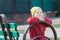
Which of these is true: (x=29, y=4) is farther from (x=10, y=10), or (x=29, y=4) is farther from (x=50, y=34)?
(x=50, y=34)

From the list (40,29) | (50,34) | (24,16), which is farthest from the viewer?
(24,16)

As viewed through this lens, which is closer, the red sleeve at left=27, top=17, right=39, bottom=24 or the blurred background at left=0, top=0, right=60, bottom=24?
the red sleeve at left=27, top=17, right=39, bottom=24

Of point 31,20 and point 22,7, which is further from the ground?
point 31,20

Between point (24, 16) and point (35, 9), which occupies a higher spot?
point (35, 9)

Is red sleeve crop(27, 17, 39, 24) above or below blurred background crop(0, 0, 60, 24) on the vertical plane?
above

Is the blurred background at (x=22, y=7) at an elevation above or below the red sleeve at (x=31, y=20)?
below

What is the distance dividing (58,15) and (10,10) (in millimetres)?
2565

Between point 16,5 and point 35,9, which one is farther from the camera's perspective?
point 16,5

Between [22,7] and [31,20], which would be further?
[22,7]

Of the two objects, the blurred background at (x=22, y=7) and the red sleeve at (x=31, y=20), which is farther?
the blurred background at (x=22, y=7)

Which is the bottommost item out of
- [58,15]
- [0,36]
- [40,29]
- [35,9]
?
[58,15]

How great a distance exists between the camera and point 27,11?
53.5 feet

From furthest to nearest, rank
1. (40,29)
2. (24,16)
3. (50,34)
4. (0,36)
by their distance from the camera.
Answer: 1. (24,16)
2. (50,34)
3. (0,36)
4. (40,29)

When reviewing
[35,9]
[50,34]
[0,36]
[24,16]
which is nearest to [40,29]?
[35,9]
